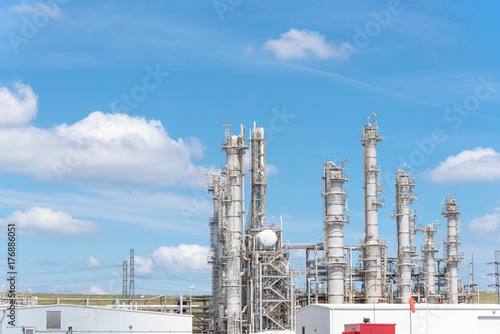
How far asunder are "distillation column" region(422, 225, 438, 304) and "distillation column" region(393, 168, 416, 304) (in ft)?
19.8

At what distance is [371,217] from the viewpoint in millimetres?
83938

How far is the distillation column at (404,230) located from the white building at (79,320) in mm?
35262

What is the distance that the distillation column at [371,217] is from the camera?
82625 mm

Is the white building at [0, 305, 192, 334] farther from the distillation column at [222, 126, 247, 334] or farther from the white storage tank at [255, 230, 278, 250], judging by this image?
the white storage tank at [255, 230, 278, 250]

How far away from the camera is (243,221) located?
77.4 m

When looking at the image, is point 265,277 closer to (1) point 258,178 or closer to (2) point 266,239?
(2) point 266,239

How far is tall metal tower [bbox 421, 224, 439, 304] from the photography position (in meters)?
93.9

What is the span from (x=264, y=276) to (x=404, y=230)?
22904 millimetres

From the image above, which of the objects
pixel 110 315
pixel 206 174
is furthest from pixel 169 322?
pixel 206 174

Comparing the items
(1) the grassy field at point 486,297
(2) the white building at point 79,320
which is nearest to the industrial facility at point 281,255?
(2) the white building at point 79,320

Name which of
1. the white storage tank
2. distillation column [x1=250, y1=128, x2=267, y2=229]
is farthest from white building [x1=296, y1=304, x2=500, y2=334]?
distillation column [x1=250, y1=128, x2=267, y2=229]

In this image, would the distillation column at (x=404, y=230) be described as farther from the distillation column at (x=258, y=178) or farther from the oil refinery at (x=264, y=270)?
the distillation column at (x=258, y=178)

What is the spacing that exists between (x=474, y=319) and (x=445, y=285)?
48327 mm

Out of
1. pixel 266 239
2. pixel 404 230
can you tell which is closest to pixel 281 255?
pixel 266 239
